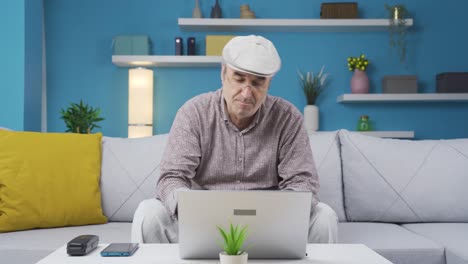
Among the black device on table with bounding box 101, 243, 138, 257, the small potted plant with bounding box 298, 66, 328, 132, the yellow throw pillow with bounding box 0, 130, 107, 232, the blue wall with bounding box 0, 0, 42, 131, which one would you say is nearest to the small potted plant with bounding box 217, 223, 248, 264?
the black device on table with bounding box 101, 243, 138, 257

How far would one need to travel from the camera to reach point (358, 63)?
14.4 feet

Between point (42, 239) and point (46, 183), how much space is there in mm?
294

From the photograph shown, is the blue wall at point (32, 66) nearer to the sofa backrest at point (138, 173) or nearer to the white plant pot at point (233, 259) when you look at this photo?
the sofa backrest at point (138, 173)

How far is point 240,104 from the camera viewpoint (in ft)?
5.92

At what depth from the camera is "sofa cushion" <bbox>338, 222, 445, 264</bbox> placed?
6.40ft

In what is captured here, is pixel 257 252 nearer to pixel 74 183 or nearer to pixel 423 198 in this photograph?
pixel 74 183

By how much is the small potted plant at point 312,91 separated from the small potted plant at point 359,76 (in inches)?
9.7

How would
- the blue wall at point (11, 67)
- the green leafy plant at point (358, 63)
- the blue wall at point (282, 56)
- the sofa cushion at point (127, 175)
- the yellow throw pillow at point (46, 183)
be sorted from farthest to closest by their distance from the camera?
the blue wall at point (282, 56) < the green leafy plant at point (358, 63) < the blue wall at point (11, 67) < the sofa cushion at point (127, 175) < the yellow throw pillow at point (46, 183)

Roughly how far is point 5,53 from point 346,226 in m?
2.34

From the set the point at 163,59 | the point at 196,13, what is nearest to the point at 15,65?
the point at 163,59

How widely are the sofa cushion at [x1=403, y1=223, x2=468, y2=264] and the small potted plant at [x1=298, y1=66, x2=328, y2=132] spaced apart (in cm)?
202

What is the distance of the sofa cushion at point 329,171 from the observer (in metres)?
2.41

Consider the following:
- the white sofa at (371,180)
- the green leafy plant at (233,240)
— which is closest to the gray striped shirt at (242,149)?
the white sofa at (371,180)

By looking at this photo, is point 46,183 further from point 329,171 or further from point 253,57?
point 329,171
